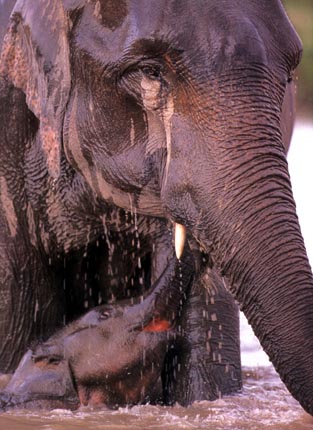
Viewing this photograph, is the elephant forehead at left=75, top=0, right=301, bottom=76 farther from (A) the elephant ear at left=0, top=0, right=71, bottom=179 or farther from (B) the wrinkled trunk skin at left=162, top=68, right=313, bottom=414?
(A) the elephant ear at left=0, top=0, right=71, bottom=179

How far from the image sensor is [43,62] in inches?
193

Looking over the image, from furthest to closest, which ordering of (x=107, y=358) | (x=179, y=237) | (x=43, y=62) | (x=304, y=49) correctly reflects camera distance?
(x=304, y=49), (x=107, y=358), (x=43, y=62), (x=179, y=237)

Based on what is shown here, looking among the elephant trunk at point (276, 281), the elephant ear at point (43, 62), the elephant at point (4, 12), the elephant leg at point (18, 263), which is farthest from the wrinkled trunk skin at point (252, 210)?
the elephant at point (4, 12)

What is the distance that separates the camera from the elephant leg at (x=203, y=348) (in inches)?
209

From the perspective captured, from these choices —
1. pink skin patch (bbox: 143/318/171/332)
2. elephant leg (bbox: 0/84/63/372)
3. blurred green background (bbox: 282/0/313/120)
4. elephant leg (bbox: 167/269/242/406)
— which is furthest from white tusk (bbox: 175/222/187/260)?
blurred green background (bbox: 282/0/313/120)

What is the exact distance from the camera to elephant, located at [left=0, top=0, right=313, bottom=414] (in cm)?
429

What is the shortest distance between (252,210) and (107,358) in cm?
98

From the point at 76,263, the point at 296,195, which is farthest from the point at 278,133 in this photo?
the point at 296,195

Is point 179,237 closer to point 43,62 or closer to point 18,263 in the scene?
point 43,62

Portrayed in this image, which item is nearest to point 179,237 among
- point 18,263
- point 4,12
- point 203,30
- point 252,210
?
point 252,210

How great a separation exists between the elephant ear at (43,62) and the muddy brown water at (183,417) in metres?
0.75

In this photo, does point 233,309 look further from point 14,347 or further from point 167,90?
point 167,90

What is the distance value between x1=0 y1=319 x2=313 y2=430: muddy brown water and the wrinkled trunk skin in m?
0.62

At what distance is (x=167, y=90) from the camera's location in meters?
4.56
